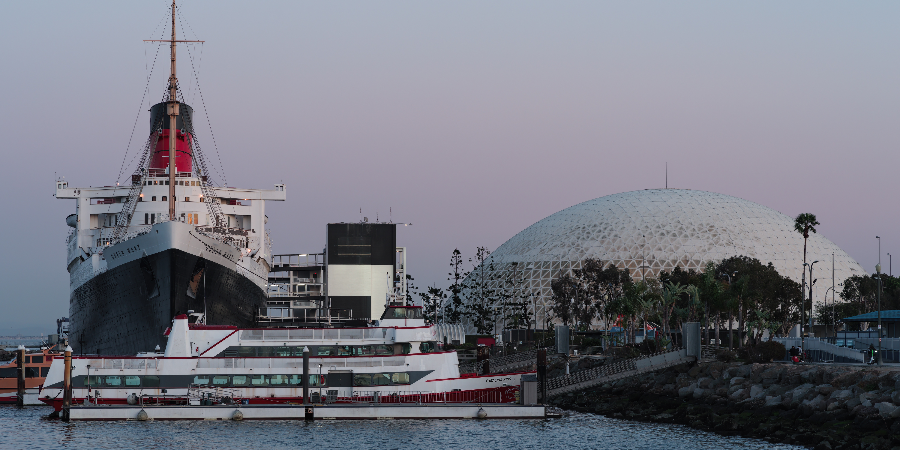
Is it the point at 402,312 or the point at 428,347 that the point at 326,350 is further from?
the point at 428,347

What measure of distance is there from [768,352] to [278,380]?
114ft

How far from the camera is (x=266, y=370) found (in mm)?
55344

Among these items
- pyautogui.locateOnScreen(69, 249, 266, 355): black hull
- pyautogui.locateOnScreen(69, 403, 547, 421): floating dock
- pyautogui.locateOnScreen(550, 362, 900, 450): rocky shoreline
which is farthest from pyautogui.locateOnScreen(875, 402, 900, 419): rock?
pyautogui.locateOnScreen(69, 249, 266, 355): black hull

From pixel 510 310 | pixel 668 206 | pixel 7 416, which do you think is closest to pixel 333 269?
pixel 510 310

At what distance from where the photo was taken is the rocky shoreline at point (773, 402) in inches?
1772

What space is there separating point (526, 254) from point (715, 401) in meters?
104

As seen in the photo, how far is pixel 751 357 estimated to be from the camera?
68.7 m

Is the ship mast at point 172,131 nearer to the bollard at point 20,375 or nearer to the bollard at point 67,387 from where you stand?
the bollard at point 20,375

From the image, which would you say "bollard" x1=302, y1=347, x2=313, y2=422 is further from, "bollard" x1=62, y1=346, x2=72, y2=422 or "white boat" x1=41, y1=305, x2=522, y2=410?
"bollard" x1=62, y1=346, x2=72, y2=422

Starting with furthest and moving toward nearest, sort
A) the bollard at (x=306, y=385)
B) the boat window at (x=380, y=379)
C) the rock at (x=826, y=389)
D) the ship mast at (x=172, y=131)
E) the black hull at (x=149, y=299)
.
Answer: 1. the ship mast at (x=172, y=131)
2. the black hull at (x=149, y=299)
3. the boat window at (x=380, y=379)
4. the bollard at (x=306, y=385)
5. the rock at (x=826, y=389)

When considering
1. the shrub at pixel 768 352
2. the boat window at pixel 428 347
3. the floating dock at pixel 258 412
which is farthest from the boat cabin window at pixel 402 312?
the shrub at pixel 768 352

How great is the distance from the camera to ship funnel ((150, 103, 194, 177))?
3410 inches

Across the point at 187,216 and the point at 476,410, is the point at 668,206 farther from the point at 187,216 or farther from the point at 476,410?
the point at 476,410

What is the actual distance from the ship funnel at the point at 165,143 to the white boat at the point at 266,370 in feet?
105
